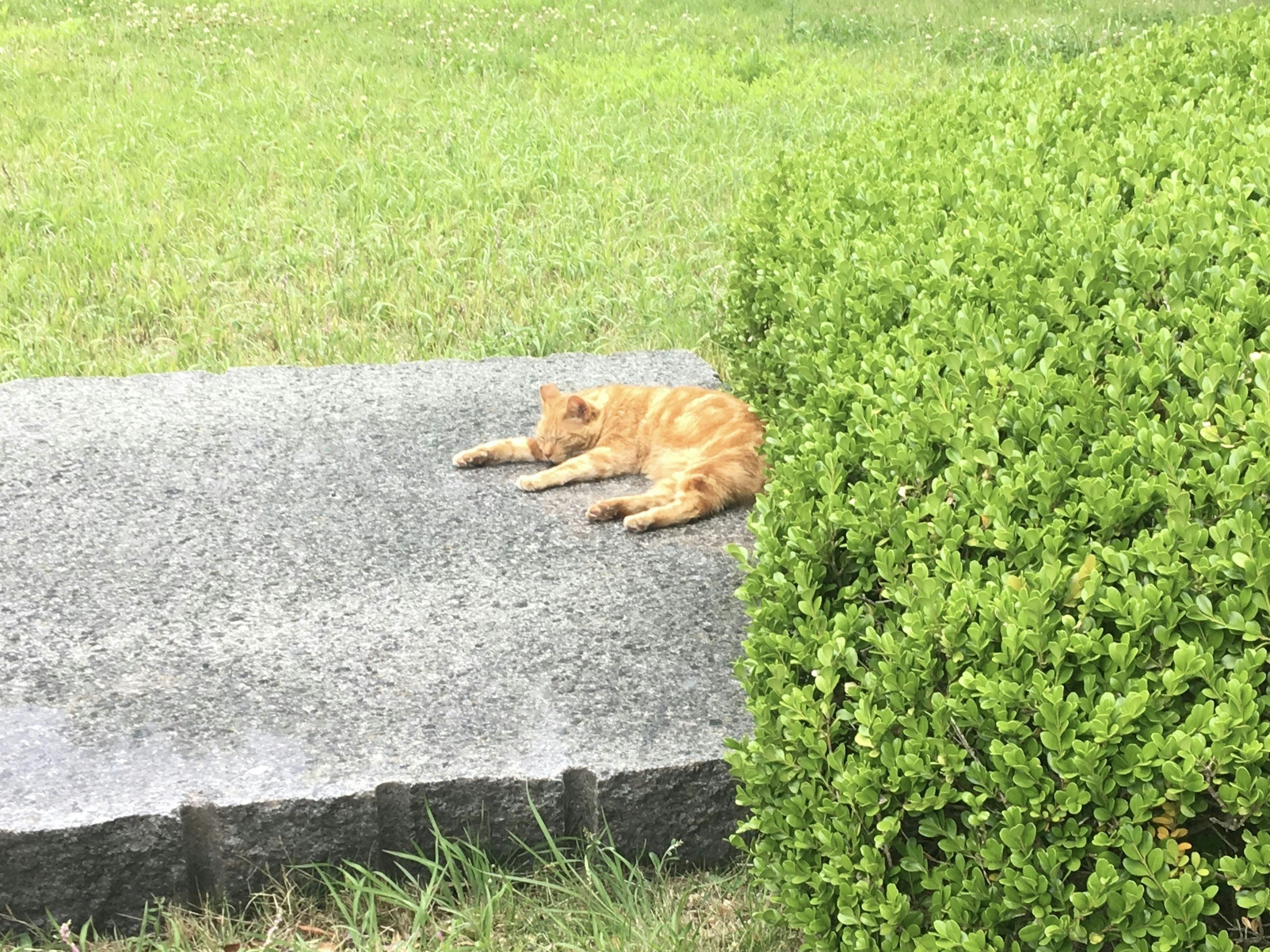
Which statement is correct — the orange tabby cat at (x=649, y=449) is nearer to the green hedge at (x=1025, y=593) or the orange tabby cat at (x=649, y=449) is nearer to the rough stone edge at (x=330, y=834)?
the green hedge at (x=1025, y=593)

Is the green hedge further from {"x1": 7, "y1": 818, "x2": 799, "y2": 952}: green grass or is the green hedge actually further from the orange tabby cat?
the orange tabby cat

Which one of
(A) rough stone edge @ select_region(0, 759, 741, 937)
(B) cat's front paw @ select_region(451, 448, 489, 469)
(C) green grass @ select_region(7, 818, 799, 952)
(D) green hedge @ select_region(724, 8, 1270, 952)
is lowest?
(C) green grass @ select_region(7, 818, 799, 952)

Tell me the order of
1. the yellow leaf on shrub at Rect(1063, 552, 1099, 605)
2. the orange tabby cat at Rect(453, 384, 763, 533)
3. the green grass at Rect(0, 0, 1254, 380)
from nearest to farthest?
the yellow leaf on shrub at Rect(1063, 552, 1099, 605) < the orange tabby cat at Rect(453, 384, 763, 533) < the green grass at Rect(0, 0, 1254, 380)

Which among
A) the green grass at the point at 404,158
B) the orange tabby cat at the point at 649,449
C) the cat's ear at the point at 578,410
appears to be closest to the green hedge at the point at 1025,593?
the orange tabby cat at the point at 649,449

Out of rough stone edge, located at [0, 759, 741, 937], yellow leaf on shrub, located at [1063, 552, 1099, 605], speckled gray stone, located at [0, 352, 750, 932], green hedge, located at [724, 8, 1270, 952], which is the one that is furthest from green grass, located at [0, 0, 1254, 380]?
yellow leaf on shrub, located at [1063, 552, 1099, 605]

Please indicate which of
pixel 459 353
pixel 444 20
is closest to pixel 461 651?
pixel 459 353

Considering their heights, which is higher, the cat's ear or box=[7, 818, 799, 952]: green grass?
the cat's ear

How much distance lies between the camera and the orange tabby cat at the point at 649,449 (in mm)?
4043

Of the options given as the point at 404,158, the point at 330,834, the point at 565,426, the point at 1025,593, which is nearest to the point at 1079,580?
the point at 1025,593

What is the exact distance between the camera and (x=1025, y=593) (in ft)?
6.09

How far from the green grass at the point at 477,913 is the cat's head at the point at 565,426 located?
6.40 ft

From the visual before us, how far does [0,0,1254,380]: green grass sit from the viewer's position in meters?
6.36

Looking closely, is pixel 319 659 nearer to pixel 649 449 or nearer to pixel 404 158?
pixel 649 449

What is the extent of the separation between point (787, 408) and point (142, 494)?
2.41m
